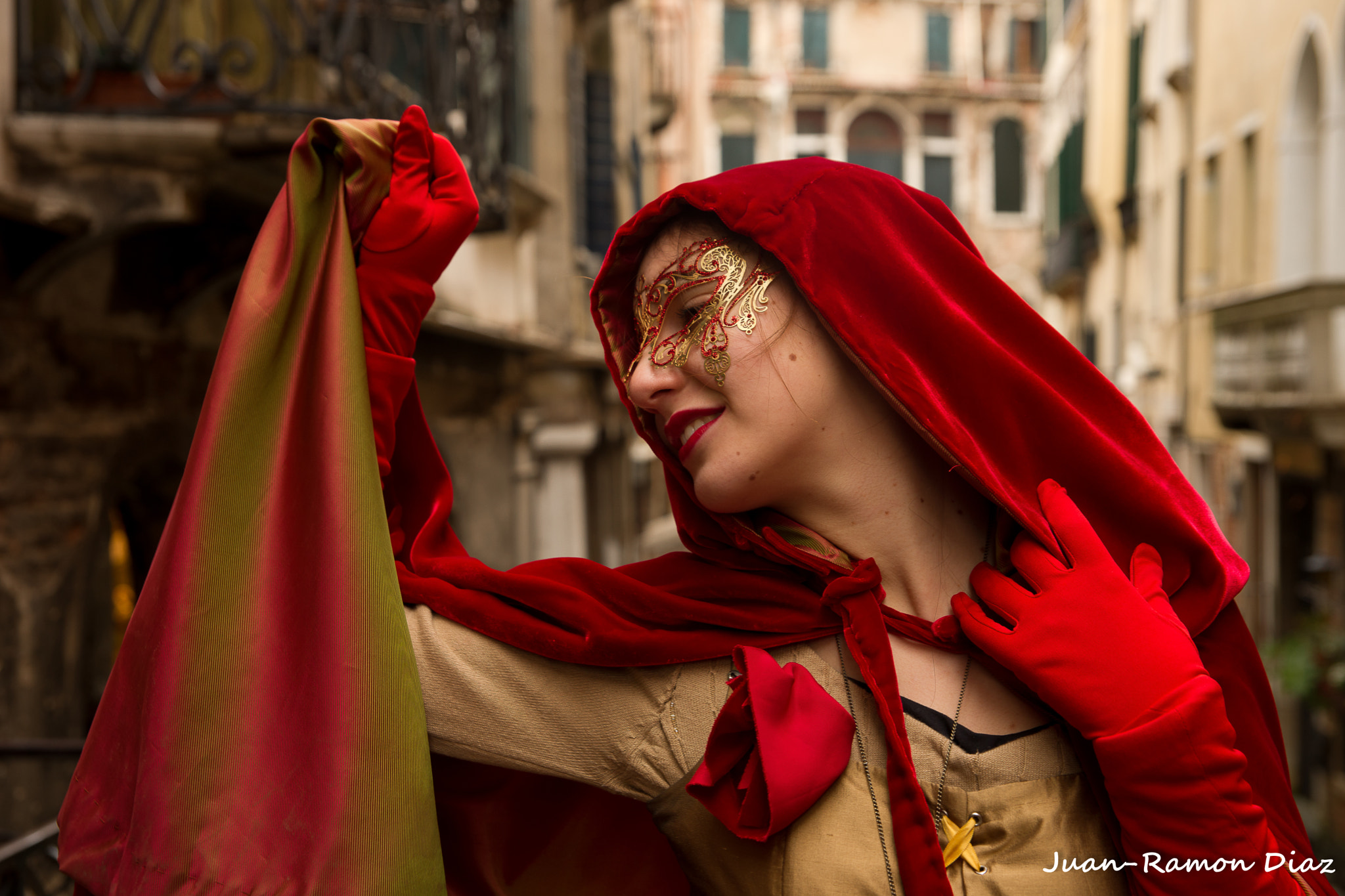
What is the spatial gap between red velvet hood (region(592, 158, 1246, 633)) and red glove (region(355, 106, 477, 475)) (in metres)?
0.22

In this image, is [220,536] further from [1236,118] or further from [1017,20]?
[1017,20]

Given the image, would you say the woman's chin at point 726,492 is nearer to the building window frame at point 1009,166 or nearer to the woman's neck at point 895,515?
the woman's neck at point 895,515

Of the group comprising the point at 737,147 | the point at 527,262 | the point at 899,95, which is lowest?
Result: the point at 527,262

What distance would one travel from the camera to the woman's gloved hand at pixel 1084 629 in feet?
4.08

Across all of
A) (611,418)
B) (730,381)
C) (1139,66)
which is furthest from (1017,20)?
(730,381)

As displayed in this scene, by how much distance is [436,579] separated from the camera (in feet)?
4.58

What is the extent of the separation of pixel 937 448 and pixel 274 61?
11.6 feet

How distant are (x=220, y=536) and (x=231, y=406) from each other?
0.14 meters

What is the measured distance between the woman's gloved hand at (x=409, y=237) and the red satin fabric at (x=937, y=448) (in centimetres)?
13

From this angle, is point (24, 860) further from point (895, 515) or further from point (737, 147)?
point (737, 147)

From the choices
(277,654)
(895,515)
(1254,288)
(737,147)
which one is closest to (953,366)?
(895,515)

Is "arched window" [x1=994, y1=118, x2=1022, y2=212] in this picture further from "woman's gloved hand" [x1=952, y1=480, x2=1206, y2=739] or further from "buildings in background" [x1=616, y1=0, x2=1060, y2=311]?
"woman's gloved hand" [x1=952, y1=480, x2=1206, y2=739]

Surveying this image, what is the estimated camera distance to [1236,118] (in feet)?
33.2

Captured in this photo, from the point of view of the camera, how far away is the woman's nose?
139 centimetres
